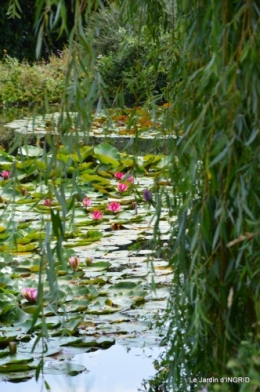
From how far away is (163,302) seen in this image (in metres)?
3.14

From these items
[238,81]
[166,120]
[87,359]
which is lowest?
[87,359]

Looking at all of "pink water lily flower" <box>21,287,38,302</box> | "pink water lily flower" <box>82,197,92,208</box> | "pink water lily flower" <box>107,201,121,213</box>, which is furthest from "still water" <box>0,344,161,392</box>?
"pink water lily flower" <box>82,197,92,208</box>

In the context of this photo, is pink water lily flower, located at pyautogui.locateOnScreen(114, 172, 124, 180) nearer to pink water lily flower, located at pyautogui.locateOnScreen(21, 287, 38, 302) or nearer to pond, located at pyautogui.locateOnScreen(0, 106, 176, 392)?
pond, located at pyautogui.locateOnScreen(0, 106, 176, 392)

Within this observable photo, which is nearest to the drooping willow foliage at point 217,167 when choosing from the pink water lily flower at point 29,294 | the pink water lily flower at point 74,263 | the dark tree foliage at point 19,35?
the pink water lily flower at point 29,294

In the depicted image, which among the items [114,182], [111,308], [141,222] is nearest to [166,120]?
[111,308]

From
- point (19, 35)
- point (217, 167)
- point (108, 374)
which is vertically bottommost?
point (108, 374)

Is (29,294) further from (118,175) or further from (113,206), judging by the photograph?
(118,175)

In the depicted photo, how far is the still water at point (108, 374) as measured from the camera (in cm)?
246

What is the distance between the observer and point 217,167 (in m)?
1.75

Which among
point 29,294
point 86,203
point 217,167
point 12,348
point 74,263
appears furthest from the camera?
point 86,203

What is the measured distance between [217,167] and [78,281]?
1.72 m

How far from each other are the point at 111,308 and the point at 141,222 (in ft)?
4.80

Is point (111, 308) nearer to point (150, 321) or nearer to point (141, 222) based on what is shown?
point (150, 321)

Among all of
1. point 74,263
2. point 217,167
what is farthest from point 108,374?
point 217,167
